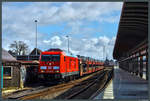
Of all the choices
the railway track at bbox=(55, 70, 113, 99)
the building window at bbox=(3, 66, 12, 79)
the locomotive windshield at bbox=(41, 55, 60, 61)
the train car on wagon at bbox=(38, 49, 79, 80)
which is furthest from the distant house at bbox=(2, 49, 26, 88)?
the railway track at bbox=(55, 70, 113, 99)

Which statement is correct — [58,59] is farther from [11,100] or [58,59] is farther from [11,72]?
[11,100]

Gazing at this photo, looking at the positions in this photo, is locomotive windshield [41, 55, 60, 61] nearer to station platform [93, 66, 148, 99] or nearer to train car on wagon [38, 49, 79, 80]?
train car on wagon [38, 49, 79, 80]

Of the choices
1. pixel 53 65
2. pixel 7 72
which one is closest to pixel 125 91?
pixel 53 65

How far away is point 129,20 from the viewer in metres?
16.2

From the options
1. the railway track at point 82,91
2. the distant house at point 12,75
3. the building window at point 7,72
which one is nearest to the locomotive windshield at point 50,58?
the railway track at point 82,91

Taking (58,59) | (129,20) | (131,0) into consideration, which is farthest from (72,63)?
(131,0)

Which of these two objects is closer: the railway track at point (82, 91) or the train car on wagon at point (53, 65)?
the railway track at point (82, 91)

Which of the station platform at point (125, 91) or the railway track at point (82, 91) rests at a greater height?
the station platform at point (125, 91)

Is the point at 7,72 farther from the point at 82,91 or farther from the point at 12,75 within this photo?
the point at 82,91

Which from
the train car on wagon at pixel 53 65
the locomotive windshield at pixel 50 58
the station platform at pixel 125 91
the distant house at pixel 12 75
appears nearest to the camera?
the station platform at pixel 125 91

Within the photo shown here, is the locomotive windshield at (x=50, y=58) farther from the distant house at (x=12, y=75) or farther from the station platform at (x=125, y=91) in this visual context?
the station platform at (x=125, y=91)

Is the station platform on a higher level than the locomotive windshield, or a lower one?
lower

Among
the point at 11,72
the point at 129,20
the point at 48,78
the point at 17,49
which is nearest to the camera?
the point at 129,20

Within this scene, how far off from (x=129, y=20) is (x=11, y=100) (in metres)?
8.50
